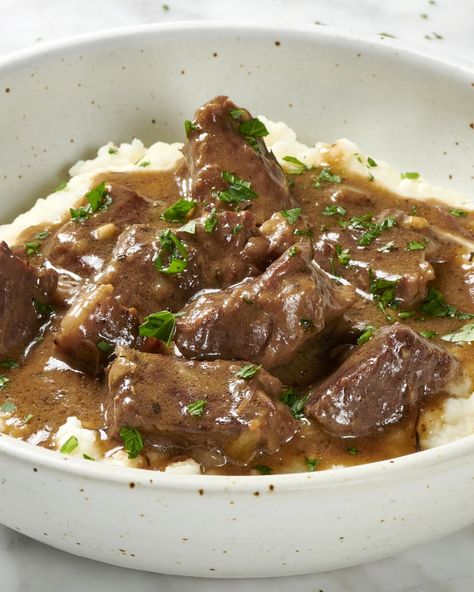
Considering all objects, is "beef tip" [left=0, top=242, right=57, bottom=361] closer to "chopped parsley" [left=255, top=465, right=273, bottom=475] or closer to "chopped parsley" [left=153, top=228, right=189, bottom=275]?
"chopped parsley" [left=153, top=228, right=189, bottom=275]

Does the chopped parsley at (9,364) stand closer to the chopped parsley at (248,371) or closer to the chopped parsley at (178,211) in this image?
the chopped parsley at (248,371)

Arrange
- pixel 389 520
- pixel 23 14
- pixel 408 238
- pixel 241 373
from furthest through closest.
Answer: pixel 23 14 → pixel 408 238 → pixel 241 373 → pixel 389 520

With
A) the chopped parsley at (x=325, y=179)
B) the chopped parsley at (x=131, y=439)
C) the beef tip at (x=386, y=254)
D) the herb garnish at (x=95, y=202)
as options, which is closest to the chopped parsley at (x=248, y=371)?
the chopped parsley at (x=131, y=439)

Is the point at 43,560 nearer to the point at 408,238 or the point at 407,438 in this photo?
the point at 407,438

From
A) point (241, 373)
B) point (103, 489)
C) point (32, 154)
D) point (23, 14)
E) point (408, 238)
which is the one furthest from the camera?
point (23, 14)

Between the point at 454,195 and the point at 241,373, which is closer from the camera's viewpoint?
the point at 241,373

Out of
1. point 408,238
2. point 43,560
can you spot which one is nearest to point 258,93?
point 408,238
